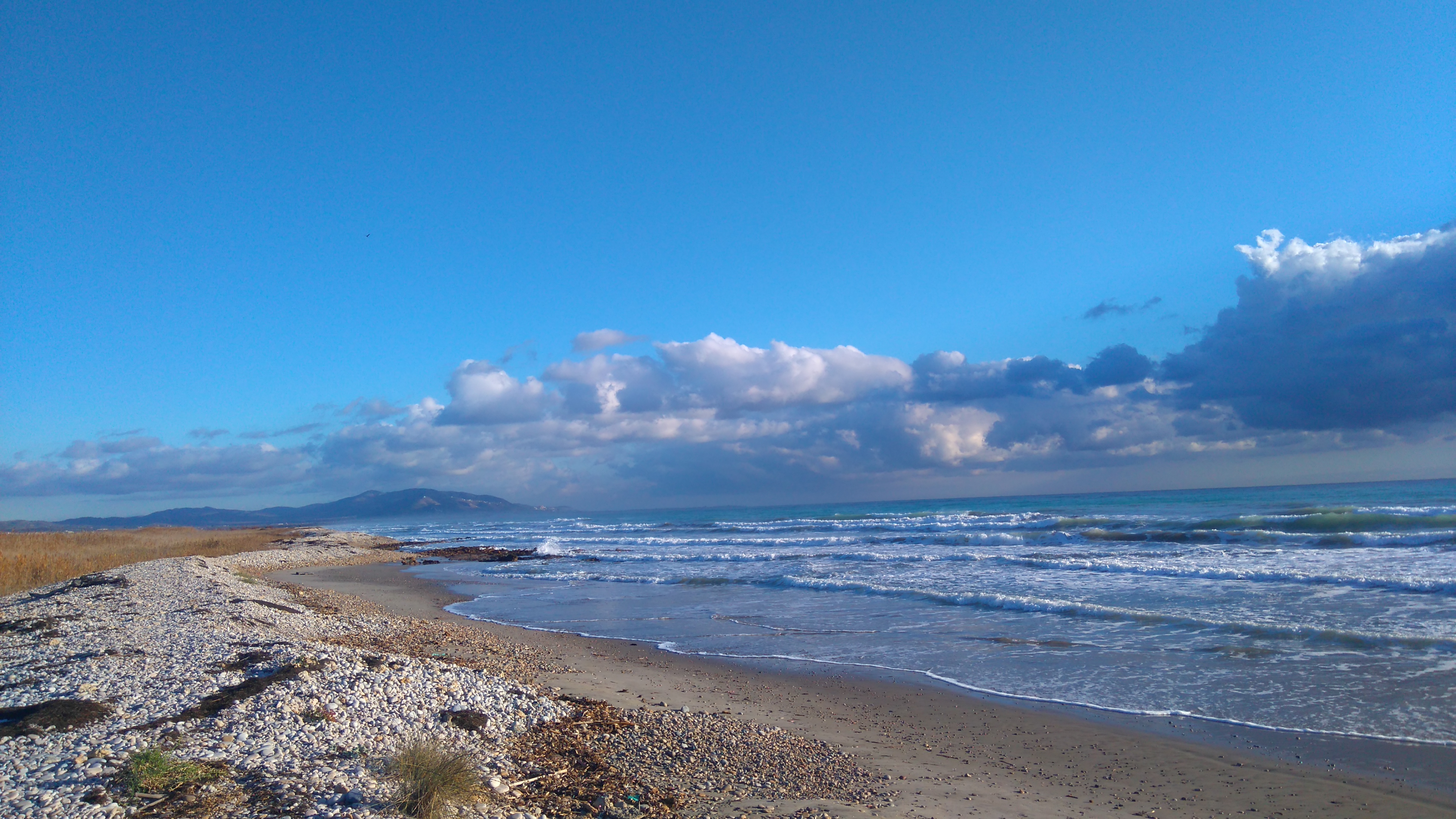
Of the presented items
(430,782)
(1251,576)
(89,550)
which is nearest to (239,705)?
(430,782)

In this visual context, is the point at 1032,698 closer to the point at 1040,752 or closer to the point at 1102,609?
the point at 1040,752

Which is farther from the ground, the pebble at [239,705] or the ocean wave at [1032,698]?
the pebble at [239,705]

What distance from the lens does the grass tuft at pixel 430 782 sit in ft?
14.4

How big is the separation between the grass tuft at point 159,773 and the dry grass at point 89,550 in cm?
1678

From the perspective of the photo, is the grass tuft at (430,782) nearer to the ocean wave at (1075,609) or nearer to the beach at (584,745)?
the beach at (584,745)

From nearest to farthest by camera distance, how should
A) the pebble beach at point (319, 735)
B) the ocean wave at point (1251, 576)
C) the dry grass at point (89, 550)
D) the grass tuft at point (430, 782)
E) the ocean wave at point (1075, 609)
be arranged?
the grass tuft at point (430, 782)
the pebble beach at point (319, 735)
the ocean wave at point (1075, 609)
the ocean wave at point (1251, 576)
the dry grass at point (89, 550)

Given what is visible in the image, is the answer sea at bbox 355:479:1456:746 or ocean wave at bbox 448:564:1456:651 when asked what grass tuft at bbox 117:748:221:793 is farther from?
ocean wave at bbox 448:564:1456:651

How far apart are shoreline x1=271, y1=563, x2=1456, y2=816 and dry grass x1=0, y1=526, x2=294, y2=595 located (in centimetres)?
1750

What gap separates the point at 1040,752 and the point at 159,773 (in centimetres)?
720

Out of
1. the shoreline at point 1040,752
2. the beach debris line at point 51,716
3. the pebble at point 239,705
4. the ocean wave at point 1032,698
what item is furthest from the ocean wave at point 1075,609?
the beach debris line at point 51,716

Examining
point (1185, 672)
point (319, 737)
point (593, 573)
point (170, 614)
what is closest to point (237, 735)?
point (319, 737)

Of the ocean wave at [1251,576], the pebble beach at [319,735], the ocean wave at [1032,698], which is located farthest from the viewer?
the ocean wave at [1251,576]

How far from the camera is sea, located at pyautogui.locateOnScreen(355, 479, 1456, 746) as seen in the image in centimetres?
829

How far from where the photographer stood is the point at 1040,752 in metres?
6.68
